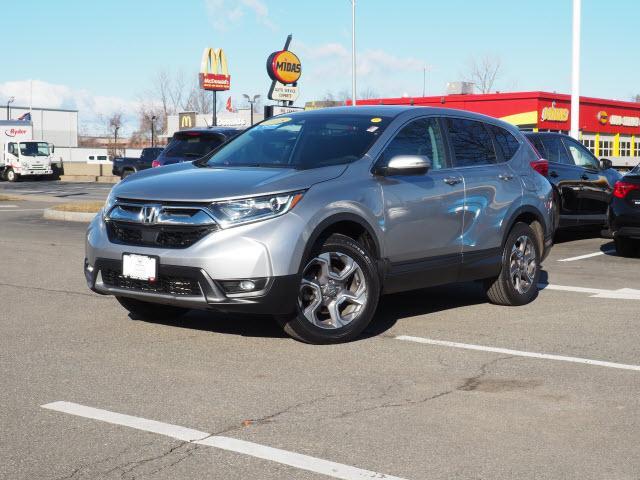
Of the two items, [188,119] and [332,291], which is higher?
[188,119]

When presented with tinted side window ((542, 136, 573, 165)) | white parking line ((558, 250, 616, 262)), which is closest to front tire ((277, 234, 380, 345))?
white parking line ((558, 250, 616, 262))

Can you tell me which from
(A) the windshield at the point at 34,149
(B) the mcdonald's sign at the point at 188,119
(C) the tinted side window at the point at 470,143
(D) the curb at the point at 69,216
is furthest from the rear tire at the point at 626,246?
(B) the mcdonald's sign at the point at 188,119

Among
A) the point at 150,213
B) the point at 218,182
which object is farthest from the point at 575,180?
the point at 150,213

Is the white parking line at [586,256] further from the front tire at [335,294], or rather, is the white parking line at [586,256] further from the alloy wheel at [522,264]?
the front tire at [335,294]

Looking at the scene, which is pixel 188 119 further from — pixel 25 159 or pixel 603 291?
pixel 603 291

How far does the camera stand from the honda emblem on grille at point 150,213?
21.8 feet

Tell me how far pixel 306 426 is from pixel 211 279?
1.88 meters

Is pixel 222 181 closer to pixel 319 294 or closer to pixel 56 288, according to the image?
pixel 319 294

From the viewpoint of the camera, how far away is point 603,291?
9703 millimetres

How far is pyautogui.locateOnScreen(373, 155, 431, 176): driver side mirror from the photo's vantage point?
23.3 ft

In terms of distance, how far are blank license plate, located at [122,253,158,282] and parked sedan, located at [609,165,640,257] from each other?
7.89 m

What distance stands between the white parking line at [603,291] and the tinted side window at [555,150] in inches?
179

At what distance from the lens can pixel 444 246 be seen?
7.80 metres

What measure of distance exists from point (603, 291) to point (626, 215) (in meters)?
3.27
